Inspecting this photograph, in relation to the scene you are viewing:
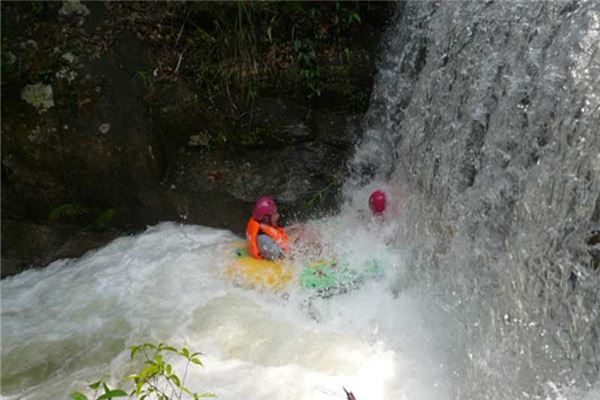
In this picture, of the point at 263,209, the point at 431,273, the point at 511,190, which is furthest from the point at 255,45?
the point at 511,190

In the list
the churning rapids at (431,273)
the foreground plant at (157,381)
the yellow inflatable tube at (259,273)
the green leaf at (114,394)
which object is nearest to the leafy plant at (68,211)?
the churning rapids at (431,273)

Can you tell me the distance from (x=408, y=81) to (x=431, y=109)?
48 centimetres

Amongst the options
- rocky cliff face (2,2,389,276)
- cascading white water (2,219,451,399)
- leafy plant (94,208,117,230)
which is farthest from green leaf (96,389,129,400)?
leafy plant (94,208,117,230)

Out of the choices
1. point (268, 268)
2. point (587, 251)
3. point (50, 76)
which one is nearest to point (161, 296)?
point (268, 268)

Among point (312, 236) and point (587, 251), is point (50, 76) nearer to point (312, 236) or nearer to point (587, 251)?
point (312, 236)

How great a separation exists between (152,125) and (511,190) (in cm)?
296

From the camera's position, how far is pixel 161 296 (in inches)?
163

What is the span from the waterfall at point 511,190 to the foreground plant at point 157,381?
5.18 feet

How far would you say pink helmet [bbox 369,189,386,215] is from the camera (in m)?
4.49

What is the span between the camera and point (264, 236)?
425 centimetres

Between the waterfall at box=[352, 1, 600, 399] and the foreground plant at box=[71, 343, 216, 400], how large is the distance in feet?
5.18

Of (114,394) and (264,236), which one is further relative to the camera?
(264,236)

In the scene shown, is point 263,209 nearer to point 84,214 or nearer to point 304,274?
point 304,274

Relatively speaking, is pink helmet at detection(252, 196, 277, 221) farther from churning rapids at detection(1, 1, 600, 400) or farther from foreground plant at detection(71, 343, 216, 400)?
foreground plant at detection(71, 343, 216, 400)
